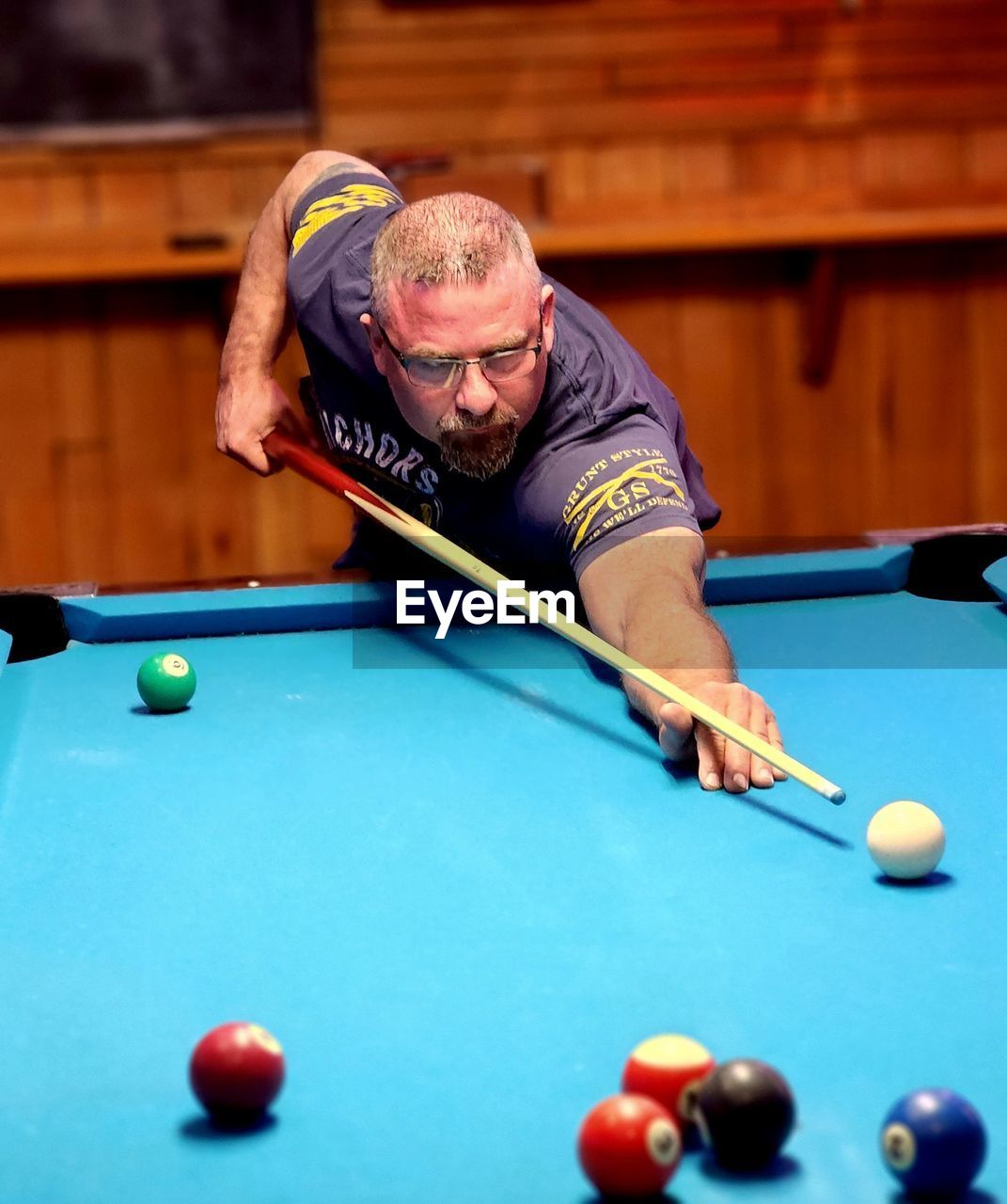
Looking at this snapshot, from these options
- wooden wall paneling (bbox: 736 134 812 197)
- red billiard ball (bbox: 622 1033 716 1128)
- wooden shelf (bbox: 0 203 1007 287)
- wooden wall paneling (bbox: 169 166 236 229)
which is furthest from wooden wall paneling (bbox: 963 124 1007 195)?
red billiard ball (bbox: 622 1033 716 1128)

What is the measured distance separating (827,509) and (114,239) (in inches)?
81.4

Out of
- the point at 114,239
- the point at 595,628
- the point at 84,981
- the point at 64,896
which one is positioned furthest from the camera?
the point at 114,239

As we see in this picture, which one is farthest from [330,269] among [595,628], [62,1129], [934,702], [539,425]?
[62,1129]

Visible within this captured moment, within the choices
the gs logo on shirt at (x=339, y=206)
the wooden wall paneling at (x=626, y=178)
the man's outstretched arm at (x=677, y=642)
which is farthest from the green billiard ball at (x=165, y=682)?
the wooden wall paneling at (x=626, y=178)

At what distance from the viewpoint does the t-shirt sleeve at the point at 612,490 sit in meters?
2.28

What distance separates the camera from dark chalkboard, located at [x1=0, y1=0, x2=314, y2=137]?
14.7 ft

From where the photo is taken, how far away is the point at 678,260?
460 centimetres

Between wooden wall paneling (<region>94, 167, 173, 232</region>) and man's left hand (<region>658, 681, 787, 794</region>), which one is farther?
wooden wall paneling (<region>94, 167, 173, 232</region>)

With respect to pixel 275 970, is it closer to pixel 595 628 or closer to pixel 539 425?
pixel 595 628

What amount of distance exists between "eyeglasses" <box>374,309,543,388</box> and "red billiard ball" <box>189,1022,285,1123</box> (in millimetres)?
1265

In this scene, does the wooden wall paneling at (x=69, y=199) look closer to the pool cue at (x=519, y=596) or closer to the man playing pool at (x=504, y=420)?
the man playing pool at (x=504, y=420)

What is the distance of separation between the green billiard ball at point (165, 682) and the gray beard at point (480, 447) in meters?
0.48

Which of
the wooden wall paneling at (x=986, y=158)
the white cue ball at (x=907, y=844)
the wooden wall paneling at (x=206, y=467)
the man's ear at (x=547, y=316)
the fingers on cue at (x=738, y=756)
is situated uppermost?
the wooden wall paneling at (x=986, y=158)

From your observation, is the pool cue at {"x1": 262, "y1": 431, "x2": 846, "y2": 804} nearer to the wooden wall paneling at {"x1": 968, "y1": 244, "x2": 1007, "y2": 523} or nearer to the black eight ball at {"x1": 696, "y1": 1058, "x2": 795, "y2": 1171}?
the black eight ball at {"x1": 696, "y1": 1058, "x2": 795, "y2": 1171}
